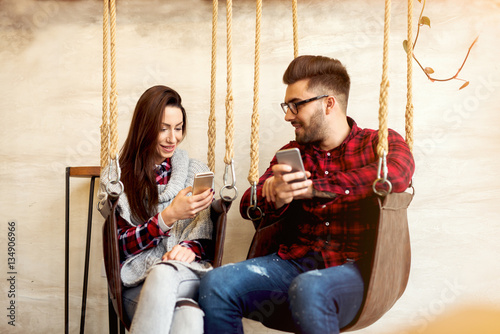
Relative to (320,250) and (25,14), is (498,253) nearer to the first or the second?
(320,250)

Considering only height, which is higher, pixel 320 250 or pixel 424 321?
pixel 320 250

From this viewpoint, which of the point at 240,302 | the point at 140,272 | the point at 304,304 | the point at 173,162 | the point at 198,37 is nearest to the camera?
the point at 304,304

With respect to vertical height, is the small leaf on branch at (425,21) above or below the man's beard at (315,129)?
above

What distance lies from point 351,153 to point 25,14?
5.24 feet

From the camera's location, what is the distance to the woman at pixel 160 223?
128cm

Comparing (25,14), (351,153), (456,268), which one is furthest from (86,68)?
(456,268)

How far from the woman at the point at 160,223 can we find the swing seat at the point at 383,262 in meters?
0.30

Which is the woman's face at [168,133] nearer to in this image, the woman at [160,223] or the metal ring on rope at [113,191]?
the woman at [160,223]

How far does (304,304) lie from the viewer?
127 centimetres

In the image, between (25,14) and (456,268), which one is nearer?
(456,268)

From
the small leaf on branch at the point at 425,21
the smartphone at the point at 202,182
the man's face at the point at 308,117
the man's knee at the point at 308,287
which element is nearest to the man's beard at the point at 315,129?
the man's face at the point at 308,117

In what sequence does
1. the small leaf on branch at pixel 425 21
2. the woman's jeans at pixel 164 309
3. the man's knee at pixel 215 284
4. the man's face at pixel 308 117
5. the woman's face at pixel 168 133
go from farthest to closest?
the small leaf on branch at pixel 425 21 < the woman's face at pixel 168 133 < the man's face at pixel 308 117 < the man's knee at pixel 215 284 < the woman's jeans at pixel 164 309

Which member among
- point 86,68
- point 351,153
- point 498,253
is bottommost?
point 498,253

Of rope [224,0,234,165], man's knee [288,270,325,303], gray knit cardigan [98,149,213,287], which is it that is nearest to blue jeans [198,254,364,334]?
man's knee [288,270,325,303]
